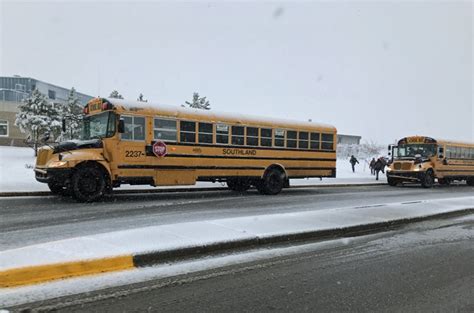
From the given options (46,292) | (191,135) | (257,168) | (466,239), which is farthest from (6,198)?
(466,239)

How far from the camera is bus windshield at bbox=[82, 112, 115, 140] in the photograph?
13352mm

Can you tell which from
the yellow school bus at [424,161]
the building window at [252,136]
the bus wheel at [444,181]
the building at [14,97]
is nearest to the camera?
the building window at [252,136]

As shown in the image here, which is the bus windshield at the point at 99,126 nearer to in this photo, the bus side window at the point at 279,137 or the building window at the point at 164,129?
the building window at the point at 164,129

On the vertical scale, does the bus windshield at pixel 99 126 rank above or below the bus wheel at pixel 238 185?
above

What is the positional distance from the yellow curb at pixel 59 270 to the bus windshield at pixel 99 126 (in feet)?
25.8

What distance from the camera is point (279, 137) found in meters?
17.5

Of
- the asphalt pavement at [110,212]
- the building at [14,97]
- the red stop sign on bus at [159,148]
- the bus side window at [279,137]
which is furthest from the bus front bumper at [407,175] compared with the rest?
the building at [14,97]

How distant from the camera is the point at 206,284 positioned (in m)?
5.46

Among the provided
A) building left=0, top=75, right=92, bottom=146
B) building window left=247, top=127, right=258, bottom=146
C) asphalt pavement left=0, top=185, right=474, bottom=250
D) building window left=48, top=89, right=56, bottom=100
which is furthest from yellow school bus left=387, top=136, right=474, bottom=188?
building window left=48, top=89, right=56, bottom=100

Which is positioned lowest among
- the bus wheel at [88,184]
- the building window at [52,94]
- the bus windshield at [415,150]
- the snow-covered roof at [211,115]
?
the bus wheel at [88,184]

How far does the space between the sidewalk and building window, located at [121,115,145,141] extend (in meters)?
5.58

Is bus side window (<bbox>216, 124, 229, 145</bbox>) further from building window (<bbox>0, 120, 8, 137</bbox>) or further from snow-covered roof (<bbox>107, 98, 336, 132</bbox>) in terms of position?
building window (<bbox>0, 120, 8, 137</bbox>)

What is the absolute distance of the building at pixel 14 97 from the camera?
2386 inches

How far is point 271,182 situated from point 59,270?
1209 cm
